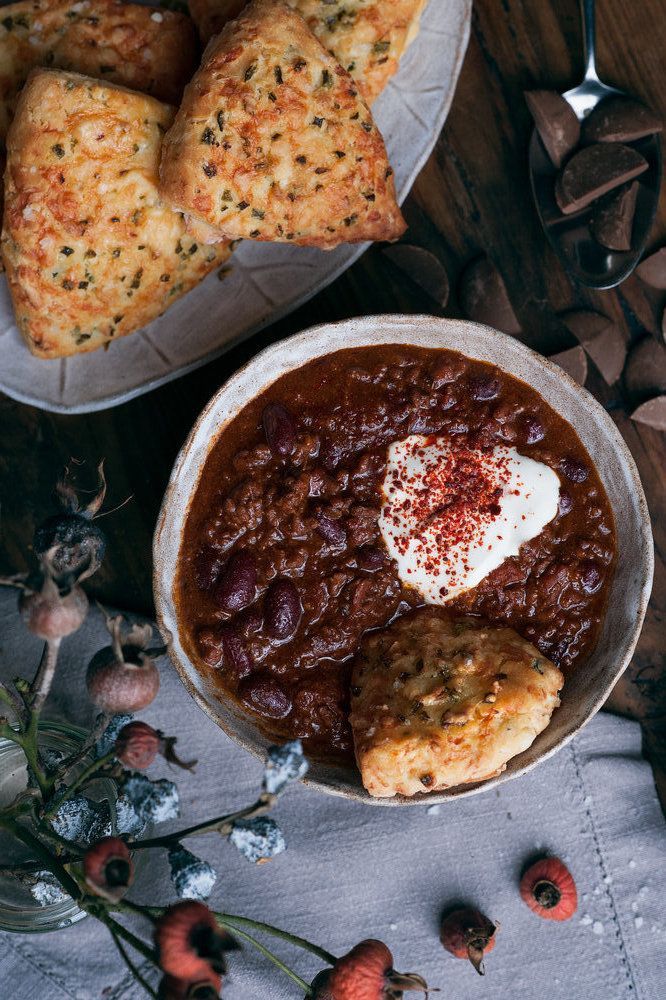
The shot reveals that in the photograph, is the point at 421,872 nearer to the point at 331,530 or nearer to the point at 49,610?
the point at 331,530

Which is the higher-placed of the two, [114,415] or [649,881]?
[114,415]

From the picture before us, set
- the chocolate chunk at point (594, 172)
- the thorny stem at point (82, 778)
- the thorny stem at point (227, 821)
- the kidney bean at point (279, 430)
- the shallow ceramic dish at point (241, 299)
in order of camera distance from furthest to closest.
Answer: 1. the chocolate chunk at point (594, 172)
2. the shallow ceramic dish at point (241, 299)
3. the kidney bean at point (279, 430)
4. the thorny stem at point (82, 778)
5. the thorny stem at point (227, 821)

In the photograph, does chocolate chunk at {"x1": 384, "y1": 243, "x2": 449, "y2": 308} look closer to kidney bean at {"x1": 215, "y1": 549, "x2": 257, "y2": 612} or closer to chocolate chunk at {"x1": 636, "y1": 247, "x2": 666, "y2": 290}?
chocolate chunk at {"x1": 636, "y1": 247, "x2": 666, "y2": 290}

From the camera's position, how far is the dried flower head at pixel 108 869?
6.37ft

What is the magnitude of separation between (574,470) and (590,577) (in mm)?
408

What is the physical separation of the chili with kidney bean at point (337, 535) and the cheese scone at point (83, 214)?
2.13 feet

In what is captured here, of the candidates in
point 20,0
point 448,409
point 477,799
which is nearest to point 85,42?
point 20,0

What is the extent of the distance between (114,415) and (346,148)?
4.67ft

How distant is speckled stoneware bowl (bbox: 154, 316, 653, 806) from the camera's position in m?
3.26

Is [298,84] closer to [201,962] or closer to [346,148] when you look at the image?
[346,148]

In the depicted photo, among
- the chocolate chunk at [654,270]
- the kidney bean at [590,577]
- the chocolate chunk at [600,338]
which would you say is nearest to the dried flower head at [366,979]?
the kidney bean at [590,577]

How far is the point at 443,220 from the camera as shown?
3.79m

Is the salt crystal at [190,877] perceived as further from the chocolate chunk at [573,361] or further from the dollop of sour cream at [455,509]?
the chocolate chunk at [573,361]

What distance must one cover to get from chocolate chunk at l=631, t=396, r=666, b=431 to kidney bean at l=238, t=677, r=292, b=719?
1.84 meters
